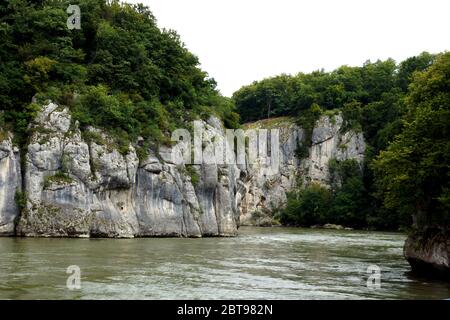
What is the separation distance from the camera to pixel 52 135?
47.1 meters

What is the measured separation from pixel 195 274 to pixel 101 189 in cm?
2426

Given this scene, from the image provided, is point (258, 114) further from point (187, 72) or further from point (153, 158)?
point (153, 158)

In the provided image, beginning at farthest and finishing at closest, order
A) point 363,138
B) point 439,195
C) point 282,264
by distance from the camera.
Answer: point 363,138 → point 282,264 → point 439,195

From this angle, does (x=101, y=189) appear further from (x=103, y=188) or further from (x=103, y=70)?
(x=103, y=70)

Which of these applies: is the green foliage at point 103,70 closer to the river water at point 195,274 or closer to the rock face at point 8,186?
the rock face at point 8,186

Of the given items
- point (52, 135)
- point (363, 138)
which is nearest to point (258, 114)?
point (363, 138)

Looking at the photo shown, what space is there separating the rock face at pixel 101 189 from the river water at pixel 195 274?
283 inches

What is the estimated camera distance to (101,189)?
1913 inches

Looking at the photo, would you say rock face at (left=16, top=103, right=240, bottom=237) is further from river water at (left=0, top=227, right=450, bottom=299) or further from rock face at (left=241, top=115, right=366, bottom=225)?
rock face at (left=241, top=115, right=366, bottom=225)

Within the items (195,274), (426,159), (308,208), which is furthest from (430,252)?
(308,208)

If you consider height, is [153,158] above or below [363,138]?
below

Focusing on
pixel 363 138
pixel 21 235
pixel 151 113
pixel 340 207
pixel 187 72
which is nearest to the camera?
pixel 21 235

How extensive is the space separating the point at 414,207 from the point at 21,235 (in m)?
28.6

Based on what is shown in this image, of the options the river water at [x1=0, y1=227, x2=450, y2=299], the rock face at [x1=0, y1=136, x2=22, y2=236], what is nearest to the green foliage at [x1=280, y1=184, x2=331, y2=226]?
the river water at [x1=0, y1=227, x2=450, y2=299]
